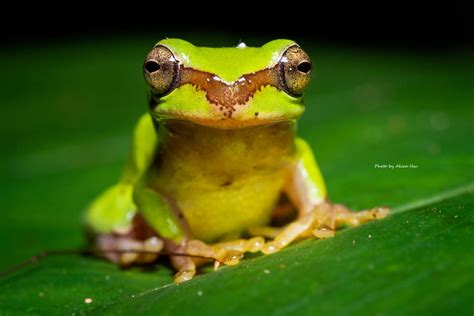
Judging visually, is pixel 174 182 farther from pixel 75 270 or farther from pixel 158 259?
pixel 75 270

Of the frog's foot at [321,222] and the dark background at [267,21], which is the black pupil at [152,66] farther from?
the dark background at [267,21]

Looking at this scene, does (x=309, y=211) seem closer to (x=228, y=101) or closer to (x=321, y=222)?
(x=321, y=222)

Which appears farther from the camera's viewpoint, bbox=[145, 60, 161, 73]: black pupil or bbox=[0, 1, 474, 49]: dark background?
bbox=[0, 1, 474, 49]: dark background

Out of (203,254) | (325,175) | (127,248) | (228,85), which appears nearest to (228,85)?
(228,85)

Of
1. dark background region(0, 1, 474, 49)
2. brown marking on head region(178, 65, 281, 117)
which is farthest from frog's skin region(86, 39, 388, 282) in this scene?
dark background region(0, 1, 474, 49)

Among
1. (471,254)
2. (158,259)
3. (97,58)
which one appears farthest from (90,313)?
(97,58)

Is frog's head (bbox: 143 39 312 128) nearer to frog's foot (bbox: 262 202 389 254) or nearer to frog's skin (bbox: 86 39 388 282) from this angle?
frog's skin (bbox: 86 39 388 282)
